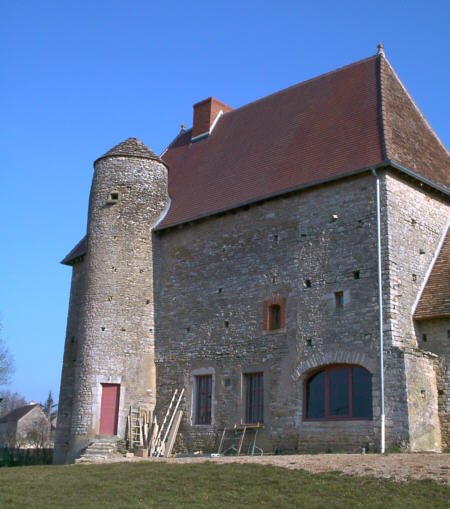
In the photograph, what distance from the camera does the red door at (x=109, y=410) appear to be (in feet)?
72.9

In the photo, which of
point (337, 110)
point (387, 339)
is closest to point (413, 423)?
point (387, 339)

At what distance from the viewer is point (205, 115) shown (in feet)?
92.4

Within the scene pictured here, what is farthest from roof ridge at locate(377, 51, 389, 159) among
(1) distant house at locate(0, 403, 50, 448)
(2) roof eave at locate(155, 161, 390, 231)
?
(1) distant house at locate(0, 403, 50, 448)

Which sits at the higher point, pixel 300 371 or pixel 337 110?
pixel 337 110

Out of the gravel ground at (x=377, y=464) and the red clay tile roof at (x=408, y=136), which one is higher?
the red clay tile roof at (x=408, y=136)

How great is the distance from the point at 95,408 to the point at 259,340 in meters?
6.02

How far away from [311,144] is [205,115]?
7810 millimetres

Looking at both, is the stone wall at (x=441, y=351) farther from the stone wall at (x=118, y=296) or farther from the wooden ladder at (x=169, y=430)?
the stone wall at (x=118, y=296)

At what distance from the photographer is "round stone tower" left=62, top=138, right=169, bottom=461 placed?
22.3 m

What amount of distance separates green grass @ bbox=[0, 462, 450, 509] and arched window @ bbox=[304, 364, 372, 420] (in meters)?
4.19

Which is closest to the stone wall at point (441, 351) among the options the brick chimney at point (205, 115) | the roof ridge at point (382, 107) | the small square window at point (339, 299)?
the small square window at point (339, 299)

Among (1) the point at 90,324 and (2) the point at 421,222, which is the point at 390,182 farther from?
(1) the point at 90,324

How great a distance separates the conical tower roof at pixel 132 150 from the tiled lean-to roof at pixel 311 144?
0.50 feet

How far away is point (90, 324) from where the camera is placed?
75.0 ft
